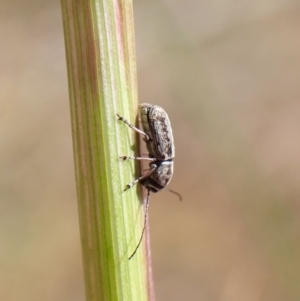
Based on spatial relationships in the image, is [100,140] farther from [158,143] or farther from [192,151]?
[192,151]

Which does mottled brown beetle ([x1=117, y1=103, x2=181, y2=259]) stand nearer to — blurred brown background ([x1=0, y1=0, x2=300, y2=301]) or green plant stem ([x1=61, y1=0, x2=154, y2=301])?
green plant stem ([x1=61, y1=0, x2=154, y2=301])

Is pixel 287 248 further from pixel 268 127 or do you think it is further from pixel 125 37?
pixel 125 37

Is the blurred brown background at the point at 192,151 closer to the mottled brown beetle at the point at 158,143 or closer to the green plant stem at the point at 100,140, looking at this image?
the mottled brown beetle at the point at 158,143

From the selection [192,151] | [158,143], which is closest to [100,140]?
[158,143]

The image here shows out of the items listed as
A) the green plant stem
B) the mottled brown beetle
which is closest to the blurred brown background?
the mottled brown beetle

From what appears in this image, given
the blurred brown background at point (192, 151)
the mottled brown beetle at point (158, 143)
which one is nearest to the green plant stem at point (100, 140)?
Answer: the mottled brown beetle at point (158, 143)
